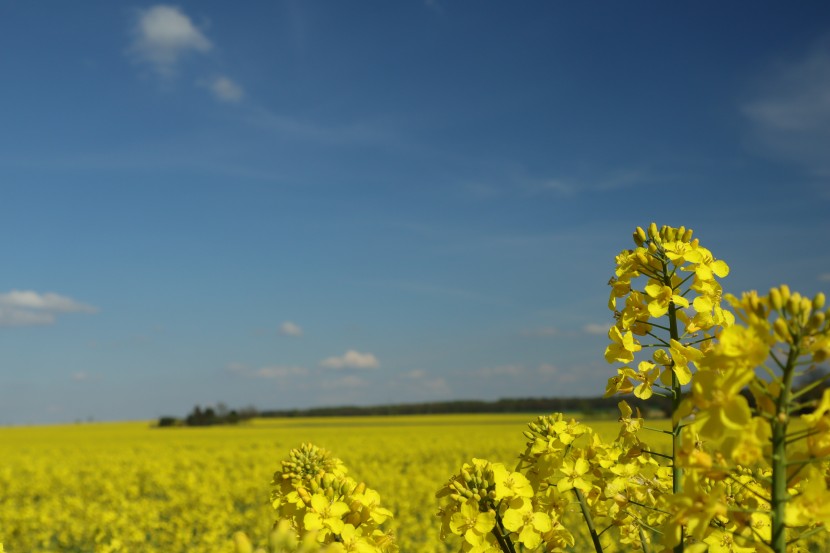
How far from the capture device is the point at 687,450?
1271 mm

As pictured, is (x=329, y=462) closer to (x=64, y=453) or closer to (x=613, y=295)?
(x=613, y=295)

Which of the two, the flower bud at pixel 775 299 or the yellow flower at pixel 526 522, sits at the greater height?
the flower bud at pixel 775 299

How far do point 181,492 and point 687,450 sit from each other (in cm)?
1580

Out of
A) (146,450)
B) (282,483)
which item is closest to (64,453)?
(146,450)

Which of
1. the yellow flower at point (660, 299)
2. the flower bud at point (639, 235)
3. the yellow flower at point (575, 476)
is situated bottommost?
the yellow flower at point (575, 476)

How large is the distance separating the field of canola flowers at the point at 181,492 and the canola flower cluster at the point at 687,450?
126cm

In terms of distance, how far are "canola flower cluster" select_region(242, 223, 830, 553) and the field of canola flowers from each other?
1.26 meters

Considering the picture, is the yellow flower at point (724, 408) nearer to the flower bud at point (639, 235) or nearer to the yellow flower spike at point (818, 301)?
the yellow flower spike at point (818, 301)

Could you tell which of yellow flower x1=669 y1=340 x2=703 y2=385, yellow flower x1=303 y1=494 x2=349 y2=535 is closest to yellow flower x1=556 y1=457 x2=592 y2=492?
yellow flower x1=669 y1=340 x2=703 y2=385

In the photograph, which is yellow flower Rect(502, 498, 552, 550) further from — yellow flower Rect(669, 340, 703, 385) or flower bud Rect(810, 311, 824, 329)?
flower bud Rect(810, 311, 824, 329)

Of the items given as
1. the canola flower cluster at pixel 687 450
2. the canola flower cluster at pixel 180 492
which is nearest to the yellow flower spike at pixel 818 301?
the canola flower cluster at pixel 687 450

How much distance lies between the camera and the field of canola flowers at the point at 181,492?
1003cm

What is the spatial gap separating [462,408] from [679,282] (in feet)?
197

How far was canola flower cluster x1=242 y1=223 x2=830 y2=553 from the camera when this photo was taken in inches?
50.0
